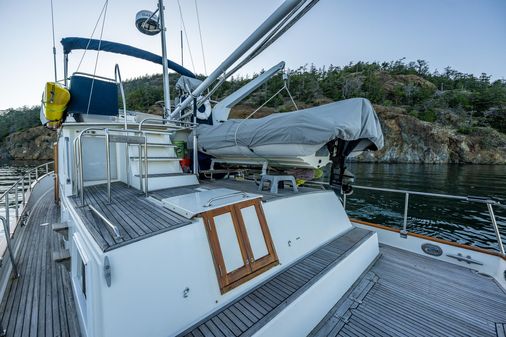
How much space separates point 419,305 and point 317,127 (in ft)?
7.84

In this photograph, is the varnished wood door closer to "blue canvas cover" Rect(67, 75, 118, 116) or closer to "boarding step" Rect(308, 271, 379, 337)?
"boarding step" Rect(308, 271, 379, 337)

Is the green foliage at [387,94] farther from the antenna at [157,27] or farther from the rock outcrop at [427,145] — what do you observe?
the antenna at [157,27]

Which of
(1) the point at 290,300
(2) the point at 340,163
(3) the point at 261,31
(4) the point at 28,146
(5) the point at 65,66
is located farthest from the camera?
(4) the point at 28,146

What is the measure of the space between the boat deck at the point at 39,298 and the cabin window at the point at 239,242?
135 centimetres

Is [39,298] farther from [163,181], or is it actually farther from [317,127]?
[317,127]

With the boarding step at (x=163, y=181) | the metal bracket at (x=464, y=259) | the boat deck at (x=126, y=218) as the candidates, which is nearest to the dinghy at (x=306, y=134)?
the boarding step at (x=163, y=181)

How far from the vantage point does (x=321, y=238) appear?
3162 mm

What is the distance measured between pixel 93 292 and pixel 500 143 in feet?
206

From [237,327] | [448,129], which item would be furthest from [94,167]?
[448,129]

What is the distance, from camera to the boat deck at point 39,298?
1882mm

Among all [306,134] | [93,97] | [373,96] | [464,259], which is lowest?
[464,259]

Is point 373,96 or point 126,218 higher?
point 373,96

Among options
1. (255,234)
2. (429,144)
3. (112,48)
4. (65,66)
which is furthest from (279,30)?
(429,144)

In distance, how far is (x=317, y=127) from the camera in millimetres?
2824
